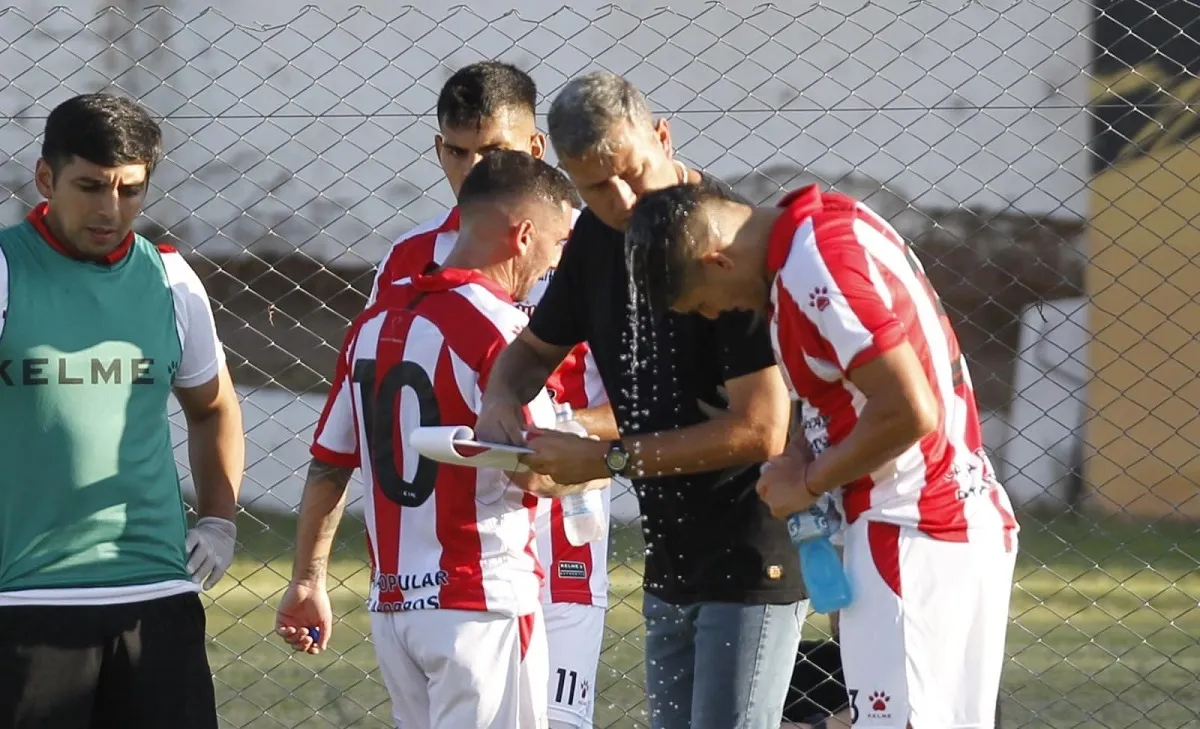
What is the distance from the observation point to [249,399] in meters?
9.38

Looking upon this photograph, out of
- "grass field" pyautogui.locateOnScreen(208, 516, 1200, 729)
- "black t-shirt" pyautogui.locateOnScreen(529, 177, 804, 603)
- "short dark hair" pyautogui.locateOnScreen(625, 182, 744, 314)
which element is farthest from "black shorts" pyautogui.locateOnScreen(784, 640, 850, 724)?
"short dark hair" pyautogui.locateOnScreen(625, 182, 744, 314)

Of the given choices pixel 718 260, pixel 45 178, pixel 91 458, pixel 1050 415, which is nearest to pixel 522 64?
pixel 1050 415

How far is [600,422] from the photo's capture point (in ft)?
12.4

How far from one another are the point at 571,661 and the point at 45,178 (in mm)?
1720

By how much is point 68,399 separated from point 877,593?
180cm

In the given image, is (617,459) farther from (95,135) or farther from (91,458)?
(95,135)

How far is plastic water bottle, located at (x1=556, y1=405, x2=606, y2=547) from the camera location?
3686 millimetres

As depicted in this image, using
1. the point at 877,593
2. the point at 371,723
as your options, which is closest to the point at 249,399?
the point at 371,723

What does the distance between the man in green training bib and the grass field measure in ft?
5.90

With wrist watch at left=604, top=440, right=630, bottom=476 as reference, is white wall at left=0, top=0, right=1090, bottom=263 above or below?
below

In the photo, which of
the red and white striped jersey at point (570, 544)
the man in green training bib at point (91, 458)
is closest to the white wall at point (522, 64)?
the red and white striped jersey at point (570, 544)

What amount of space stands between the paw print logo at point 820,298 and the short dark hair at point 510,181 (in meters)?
1.00

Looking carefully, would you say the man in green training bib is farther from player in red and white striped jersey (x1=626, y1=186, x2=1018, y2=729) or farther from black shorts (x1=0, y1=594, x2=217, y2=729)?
player in red and white striped jersey (x1=626, y1=186, x2=1018, y2=729)

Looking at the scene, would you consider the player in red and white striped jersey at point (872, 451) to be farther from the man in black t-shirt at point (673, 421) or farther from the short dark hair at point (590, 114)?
the short dark hair at point (590, 114)
